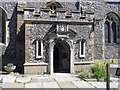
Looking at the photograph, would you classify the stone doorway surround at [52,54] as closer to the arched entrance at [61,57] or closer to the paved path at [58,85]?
the arched entrance at [61,57]

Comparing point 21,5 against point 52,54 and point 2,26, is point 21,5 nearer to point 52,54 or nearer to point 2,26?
point 2,26

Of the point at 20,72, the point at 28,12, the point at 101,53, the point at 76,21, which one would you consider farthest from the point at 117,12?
the point at 20,72

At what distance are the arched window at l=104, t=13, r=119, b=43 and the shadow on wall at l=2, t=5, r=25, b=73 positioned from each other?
6.68 metres

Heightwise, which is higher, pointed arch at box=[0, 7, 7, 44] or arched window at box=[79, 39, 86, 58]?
pointed arch at box=[0, 7, 7, 44]

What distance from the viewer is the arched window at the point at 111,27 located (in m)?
20.5

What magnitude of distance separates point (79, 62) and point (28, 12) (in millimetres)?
4534

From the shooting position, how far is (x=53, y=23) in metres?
16.9

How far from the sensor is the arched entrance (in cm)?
1756

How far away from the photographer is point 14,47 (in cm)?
1842

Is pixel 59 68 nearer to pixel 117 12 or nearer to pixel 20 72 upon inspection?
pixel 20 72

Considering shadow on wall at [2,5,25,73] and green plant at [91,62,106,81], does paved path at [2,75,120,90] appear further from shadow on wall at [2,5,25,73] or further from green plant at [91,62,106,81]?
shadow on wall at [2,5,25,73]

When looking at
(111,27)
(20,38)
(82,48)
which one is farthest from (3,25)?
(111,27)

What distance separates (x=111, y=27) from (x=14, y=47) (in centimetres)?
766

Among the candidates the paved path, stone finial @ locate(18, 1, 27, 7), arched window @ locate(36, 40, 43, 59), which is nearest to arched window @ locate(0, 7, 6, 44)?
stone finial @ locate(18, 1, 27, 7)
